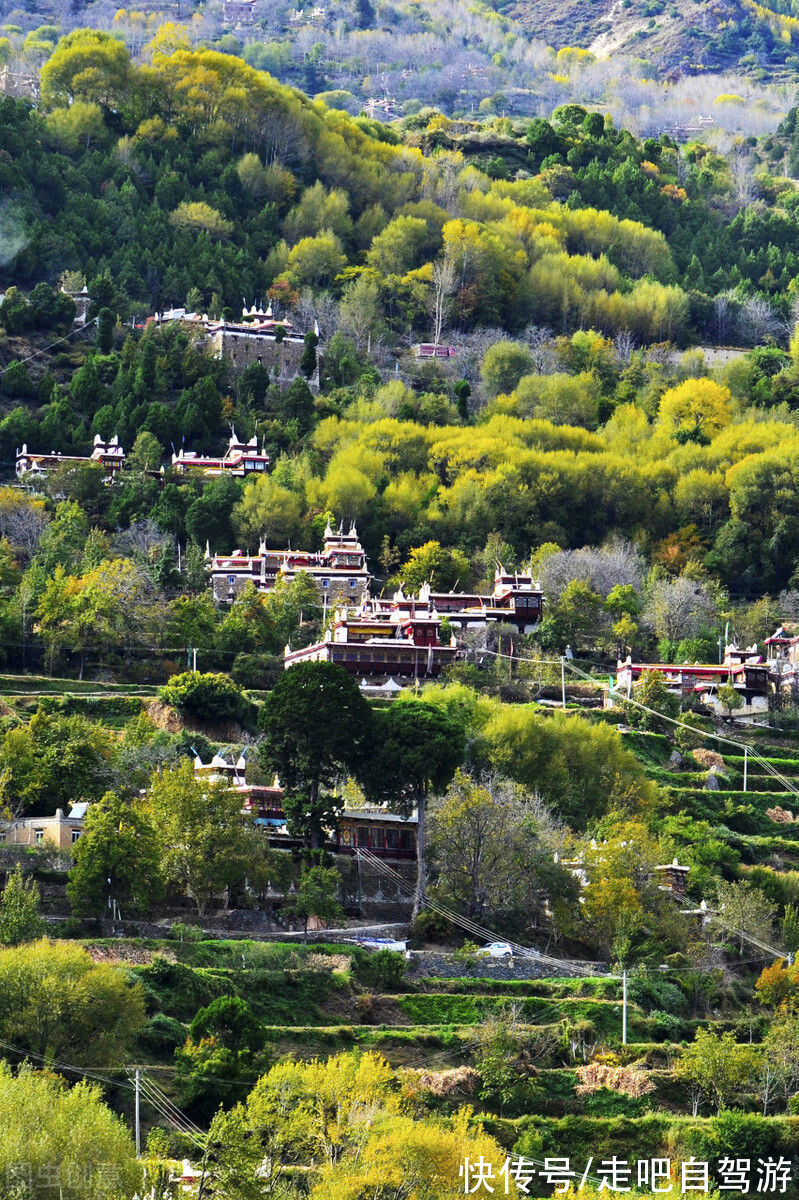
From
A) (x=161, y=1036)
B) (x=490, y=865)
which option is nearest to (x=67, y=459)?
(x=490, y=865)

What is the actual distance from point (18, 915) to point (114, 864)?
3.44m

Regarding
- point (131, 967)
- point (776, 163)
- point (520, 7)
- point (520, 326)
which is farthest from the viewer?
point (520, 7)

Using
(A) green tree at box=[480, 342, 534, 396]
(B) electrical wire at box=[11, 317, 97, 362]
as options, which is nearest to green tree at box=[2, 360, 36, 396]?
(B) electrical wire at box=[11, 317, 97, 362]

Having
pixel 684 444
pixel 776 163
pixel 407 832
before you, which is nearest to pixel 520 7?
pixel 776 163

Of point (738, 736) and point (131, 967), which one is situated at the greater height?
point (131, 967)

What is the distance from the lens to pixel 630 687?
73562mm

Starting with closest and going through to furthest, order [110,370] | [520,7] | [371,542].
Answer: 1. [371,542]
2. [110,370]
3. [520,7]

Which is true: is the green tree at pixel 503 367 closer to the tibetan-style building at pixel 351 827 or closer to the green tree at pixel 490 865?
the tibetan-style building at pixel 351 827

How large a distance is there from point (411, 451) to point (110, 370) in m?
11.5

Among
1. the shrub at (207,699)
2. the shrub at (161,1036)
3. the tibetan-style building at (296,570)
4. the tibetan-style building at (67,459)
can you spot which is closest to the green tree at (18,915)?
the shrub at (161,1036)

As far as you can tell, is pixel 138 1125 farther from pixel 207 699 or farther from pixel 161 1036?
pixel 207 699

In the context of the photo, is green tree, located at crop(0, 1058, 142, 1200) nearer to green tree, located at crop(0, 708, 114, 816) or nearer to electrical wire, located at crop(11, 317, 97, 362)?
green tree, located at crop(0, 708, 114, 816)

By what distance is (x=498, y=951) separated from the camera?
183ft

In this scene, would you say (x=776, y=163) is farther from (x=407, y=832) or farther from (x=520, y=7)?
(x=407, y=832)
